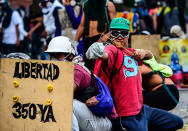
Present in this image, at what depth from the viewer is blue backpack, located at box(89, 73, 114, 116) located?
4.53 m

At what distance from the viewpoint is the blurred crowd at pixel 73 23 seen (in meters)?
7.37

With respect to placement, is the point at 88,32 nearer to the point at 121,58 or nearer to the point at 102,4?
the point at 102,4

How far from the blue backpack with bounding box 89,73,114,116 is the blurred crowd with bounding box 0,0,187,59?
2.53 metres

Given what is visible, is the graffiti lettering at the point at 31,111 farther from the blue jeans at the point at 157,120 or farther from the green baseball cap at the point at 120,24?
the green baseball cap at the point at 120,24

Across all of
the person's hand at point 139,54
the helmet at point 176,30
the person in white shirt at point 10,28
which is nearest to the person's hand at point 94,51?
the person's hand at point 139,54

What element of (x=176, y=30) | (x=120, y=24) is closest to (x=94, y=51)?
(x=120, y=24)

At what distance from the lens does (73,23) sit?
355 inches

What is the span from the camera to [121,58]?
4.74 metres

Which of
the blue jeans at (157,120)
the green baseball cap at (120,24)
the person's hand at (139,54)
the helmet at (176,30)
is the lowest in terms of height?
the blue jeans at (157,120)

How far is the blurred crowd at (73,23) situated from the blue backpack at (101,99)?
8.30 feet

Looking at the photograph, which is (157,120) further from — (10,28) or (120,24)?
(10,28)

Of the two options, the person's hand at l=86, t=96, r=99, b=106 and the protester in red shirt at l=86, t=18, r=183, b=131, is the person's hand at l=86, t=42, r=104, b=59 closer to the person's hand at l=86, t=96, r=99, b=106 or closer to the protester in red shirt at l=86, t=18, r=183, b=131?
the protester in red shirt at l=86, t=18, r=183, b=131

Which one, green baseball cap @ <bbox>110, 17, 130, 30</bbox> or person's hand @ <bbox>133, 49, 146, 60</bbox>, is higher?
green baseball cap @ <bbox>110, 17, 130, 30</bbox>

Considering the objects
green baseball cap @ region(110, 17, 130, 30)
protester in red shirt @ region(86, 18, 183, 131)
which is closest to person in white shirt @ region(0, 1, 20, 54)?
green baseball cap @ region(110, 17, 130, 30)
